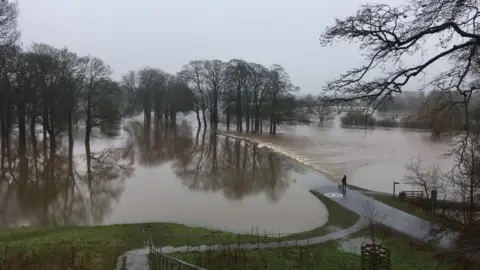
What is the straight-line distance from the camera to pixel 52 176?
97.2 ft

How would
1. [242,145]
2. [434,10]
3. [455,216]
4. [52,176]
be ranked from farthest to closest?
1. [242,145]
2. [52,176]
3. [455,216]
4. [434,10]

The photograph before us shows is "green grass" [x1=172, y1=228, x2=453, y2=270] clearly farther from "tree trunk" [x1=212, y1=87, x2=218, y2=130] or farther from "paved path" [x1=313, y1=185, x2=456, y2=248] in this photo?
"tree trunk" [x1=212, y1=87, x2=218, y2=130]

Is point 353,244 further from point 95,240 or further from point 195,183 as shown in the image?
point 195,183

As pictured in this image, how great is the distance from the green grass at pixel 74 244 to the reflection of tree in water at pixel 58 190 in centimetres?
295

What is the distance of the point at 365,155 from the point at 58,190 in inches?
1277

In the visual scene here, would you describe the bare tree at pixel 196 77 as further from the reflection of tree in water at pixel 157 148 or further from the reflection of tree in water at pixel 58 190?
the reflection of tree in water at pixel 58 190

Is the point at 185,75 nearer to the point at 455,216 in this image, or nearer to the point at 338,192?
the point at 338,192

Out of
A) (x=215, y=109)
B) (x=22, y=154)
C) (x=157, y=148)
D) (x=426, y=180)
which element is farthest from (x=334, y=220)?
(x=215, y=109)

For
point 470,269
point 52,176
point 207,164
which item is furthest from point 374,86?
point 207,164

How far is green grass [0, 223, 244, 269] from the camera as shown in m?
11.2

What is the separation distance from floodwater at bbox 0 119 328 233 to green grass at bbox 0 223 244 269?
7.18 ft

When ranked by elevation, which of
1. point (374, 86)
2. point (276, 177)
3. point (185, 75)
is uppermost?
point (185, 75)

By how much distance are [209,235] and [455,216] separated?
10.8m

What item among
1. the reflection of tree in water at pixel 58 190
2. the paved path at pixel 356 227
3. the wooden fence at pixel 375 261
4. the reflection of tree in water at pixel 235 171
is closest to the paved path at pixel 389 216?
the paved path at pixel 356 227
